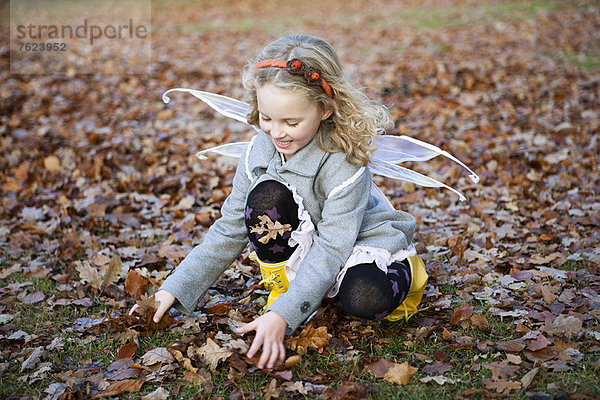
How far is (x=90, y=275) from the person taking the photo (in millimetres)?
3201

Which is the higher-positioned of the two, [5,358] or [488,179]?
[488,179]

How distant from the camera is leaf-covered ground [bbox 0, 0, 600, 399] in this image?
2328mm

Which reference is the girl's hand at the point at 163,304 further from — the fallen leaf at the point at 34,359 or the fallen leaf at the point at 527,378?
the fallen leaf at the point at 527,378

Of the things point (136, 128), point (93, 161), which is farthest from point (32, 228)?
point (136, 128)

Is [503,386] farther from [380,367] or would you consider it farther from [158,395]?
[158,395]

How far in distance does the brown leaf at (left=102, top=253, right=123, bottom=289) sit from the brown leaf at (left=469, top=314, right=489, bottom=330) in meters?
2.04

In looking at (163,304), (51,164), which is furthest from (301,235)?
(51,164)

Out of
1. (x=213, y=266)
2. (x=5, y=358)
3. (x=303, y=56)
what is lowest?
(x=5, y=358)

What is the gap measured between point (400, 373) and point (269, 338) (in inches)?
22.9

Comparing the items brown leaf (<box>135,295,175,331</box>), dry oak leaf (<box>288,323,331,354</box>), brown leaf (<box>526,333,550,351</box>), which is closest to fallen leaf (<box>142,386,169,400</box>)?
brown leaf (<box>135,295,175,331</box>)

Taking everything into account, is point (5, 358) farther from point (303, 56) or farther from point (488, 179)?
point (488, 179)

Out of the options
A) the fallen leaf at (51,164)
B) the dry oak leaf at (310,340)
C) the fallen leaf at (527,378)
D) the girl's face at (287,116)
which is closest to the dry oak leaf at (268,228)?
the girl's face at (287,116)

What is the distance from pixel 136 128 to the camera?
6.50 m

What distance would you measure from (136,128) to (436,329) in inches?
194
